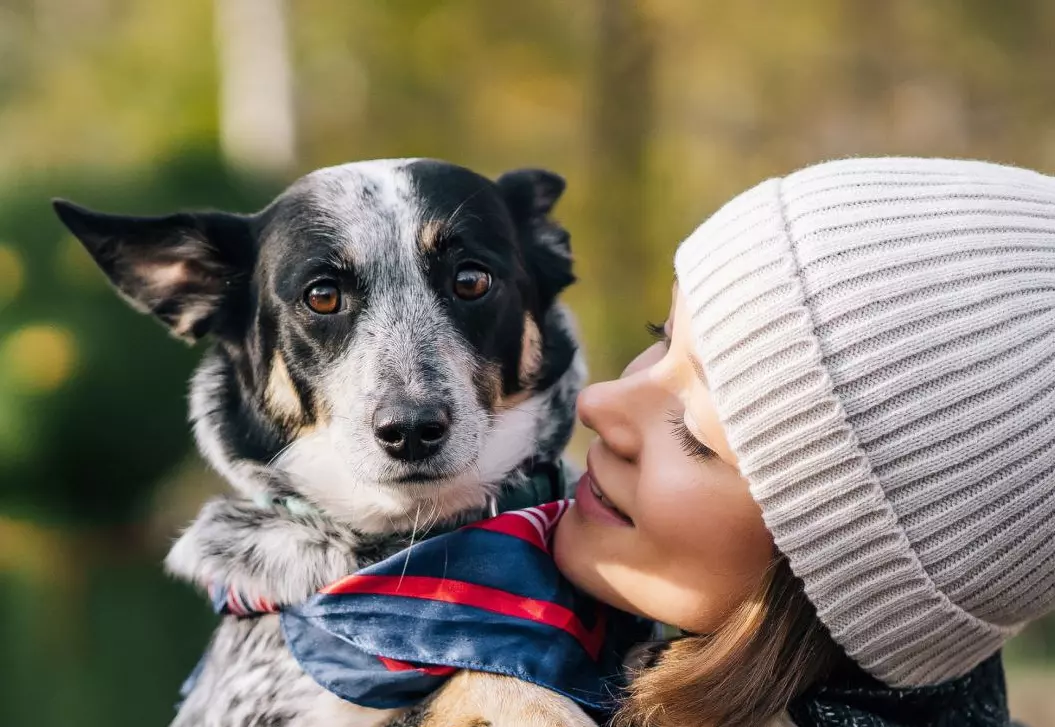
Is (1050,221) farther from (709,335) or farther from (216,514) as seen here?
(216,514)

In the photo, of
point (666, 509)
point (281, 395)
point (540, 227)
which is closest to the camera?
point (666, 509)

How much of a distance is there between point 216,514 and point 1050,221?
160 centimetres

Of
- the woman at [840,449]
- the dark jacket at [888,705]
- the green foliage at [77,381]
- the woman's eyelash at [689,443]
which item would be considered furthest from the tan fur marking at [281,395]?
the green foliage at [77,381]

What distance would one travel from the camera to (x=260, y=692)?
5.74 feet

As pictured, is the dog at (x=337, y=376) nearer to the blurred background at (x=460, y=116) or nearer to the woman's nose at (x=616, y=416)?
the woman's nose at (x=616, y=416)

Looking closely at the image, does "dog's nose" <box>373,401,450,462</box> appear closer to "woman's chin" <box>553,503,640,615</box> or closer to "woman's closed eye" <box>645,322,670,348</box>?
"woman's chin" <box>553,503,640,615</box>

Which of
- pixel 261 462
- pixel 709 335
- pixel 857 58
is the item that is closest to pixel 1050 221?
pixel 709 335

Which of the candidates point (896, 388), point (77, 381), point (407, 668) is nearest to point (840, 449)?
point (896, 388)

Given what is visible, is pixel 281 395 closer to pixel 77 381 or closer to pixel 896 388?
pixel 896 388

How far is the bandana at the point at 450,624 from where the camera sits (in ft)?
5.42

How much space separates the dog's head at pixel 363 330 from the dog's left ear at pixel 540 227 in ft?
0.06

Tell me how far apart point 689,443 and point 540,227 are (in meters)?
0.77

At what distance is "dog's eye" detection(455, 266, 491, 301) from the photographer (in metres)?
1.94

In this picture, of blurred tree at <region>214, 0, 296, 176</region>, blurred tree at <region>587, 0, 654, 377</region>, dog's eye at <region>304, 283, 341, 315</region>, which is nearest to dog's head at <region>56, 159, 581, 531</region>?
dog's eye at <region>304, 283, 341, 315</region>
